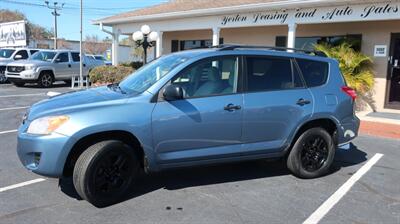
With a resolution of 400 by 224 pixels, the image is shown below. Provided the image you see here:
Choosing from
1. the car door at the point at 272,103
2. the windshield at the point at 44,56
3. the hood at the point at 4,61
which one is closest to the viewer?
the car door at the point at 272,103

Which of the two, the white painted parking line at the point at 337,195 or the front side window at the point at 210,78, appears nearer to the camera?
the white painted parking line at the point at 337,195

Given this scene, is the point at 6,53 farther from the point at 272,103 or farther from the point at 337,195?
the point at 337,195

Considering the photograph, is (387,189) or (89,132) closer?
(89,132)

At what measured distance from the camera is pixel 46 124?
4242 mm

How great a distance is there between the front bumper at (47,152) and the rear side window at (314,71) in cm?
325

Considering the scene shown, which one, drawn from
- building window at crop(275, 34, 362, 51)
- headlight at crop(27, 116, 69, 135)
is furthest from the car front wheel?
headlight at crop(27, 116, 69, 135)

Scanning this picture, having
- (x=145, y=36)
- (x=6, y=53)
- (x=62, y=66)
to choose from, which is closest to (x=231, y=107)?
(x=145, y=36)

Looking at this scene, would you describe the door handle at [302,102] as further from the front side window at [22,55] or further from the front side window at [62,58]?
the front side window at [22,55]

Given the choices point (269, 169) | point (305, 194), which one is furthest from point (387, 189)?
point (269, 169)

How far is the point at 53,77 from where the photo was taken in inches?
779

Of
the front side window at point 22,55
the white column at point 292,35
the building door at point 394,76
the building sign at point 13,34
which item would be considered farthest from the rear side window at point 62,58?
the building door at point 394,76

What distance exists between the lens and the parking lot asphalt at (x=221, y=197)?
420 centimetres

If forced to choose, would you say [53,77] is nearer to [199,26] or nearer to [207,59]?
[199,26]

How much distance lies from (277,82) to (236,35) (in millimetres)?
11093
